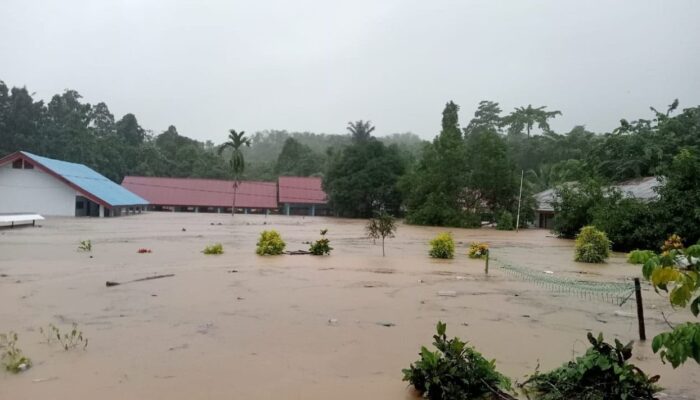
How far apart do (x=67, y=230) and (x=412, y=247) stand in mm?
16586

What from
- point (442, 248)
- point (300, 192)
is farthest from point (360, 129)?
point (442, 248)

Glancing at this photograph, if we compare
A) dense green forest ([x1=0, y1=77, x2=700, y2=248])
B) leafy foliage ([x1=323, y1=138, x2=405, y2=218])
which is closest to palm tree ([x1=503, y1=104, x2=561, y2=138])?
dense green forest ([x1=0, y1=77, x2=700, y2=248])

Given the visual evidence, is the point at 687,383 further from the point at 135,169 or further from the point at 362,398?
the point at 135,169

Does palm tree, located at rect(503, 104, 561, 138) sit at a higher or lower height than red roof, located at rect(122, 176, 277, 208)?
higher

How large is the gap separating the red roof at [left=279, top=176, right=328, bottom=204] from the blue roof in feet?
46.3

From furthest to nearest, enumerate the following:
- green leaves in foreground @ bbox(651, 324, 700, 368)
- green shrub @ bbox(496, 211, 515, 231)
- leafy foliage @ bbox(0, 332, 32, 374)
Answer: green shrub @ bbox(496, 211, 515, 231), leafy foliage @ bbox(0, 332, 32, 374), green leaves in foreground @ bbox(651, 324, 700, 368)

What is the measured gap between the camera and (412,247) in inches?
843

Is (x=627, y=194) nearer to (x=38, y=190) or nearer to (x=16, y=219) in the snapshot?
(x=16, y=219)

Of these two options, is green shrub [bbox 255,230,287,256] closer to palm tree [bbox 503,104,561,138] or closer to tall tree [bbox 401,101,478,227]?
tall tree [bbox 401,101,478,227]

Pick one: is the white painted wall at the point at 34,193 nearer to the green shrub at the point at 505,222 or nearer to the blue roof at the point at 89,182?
the blue roof at the point at 89,182

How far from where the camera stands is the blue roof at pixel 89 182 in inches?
1486

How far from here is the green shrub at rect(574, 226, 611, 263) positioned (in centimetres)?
→ 1703

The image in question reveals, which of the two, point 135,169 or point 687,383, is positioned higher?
point 135,169

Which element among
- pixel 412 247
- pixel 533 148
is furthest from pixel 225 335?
pixel 533 148
